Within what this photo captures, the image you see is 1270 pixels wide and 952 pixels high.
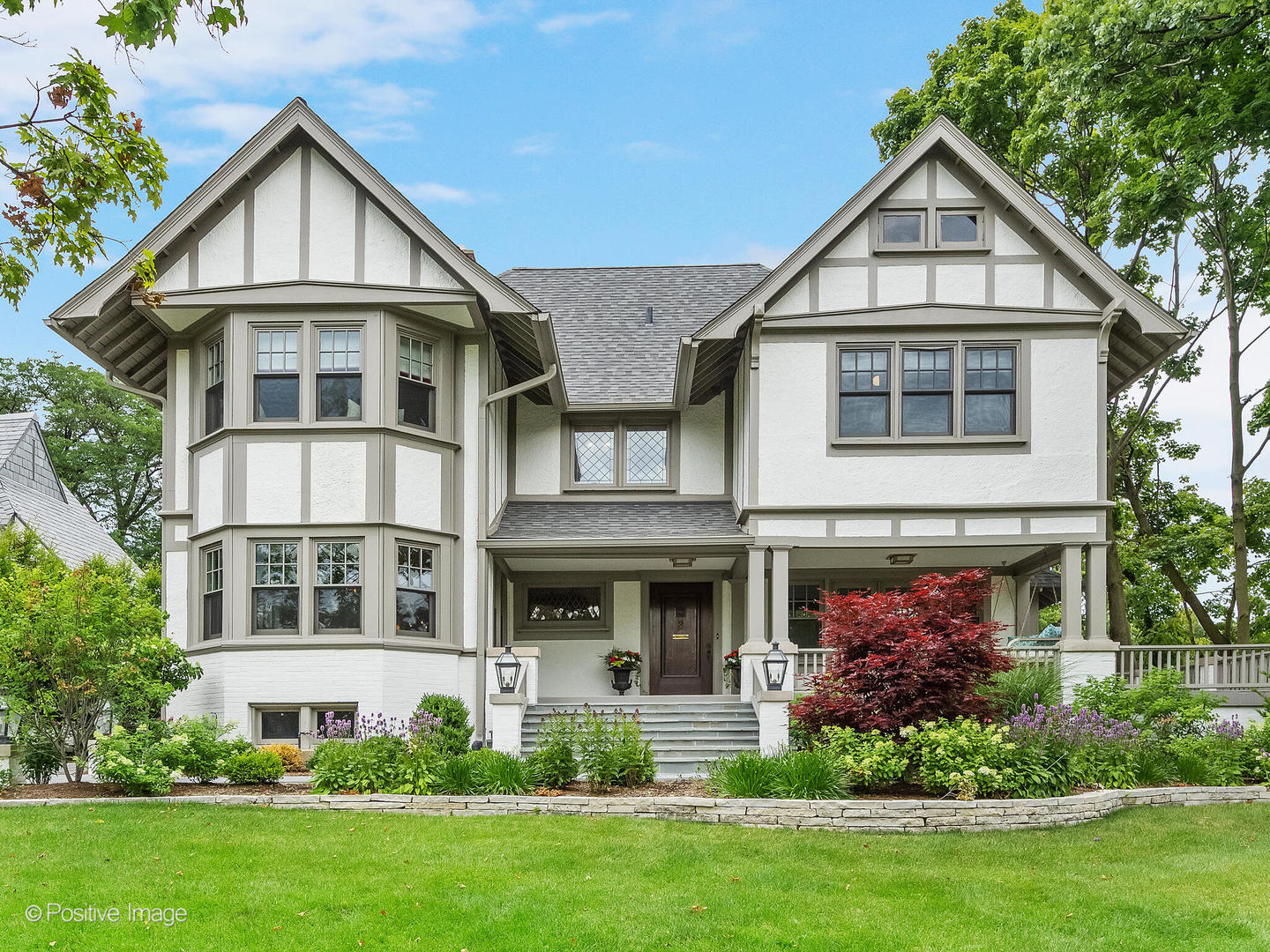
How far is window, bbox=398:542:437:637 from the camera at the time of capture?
14.7 m

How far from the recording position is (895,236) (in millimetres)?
16000

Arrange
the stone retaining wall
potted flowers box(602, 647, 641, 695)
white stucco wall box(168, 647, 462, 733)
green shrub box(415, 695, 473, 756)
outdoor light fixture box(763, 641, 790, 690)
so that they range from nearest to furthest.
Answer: the stone retaining wall → green shrub box(415, 695, 473, 756) → outdoor light fixture box(763, 641, 790, 690) → white stucco wall box(168, 647, 462, 733) → potted flowers box(602, 647, 641, 695)

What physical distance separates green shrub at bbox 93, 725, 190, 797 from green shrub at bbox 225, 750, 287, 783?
21.7 inches

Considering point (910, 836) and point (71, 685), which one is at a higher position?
point (71, 685)

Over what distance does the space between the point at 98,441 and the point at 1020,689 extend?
3694 cm

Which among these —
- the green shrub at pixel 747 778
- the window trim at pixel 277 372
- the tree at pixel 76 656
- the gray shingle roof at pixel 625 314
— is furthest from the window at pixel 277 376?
the green shrub at pixel 747 778

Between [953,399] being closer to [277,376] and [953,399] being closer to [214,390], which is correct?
[277,376]

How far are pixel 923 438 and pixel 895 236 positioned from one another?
296 centimetres

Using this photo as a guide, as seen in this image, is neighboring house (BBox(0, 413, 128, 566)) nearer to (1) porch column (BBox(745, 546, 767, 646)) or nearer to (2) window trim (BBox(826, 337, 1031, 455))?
(1) porch column (BBox(745, 546, 767, 646))

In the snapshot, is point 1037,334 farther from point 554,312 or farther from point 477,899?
point 477,899

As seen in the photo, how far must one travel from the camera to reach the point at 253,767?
1192cm

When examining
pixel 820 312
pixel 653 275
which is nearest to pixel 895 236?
pixel 820 312

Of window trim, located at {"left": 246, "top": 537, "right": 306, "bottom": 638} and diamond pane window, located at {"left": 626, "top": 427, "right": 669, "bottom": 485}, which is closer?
window trim, located at {"left": 246, "top": 537, "right": 306, "bottom": 638}

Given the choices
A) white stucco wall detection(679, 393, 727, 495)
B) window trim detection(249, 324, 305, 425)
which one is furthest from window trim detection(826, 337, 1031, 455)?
window trim detection(249, 324, 305, 425)
